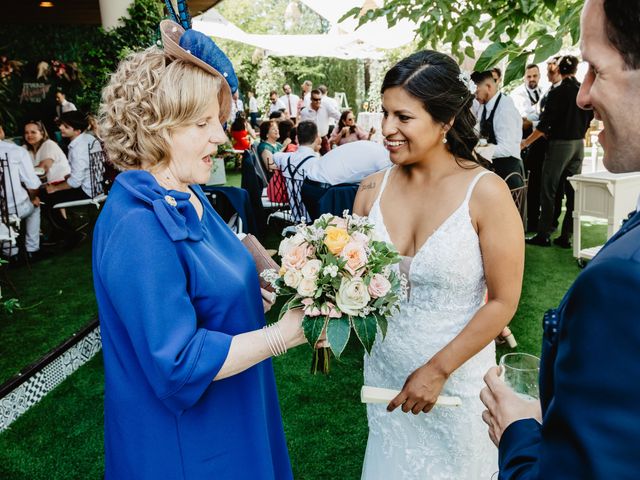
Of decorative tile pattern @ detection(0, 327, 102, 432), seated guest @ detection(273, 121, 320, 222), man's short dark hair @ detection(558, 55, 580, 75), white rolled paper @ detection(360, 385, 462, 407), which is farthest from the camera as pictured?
man's short dark hair @ detection(558, 55, 580, 75)

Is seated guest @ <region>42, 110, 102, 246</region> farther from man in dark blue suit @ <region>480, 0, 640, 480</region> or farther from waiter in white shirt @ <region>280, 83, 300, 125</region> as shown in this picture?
waiter in white shirt @ <region>280, 83, 300, 125</region>

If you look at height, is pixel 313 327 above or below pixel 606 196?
above

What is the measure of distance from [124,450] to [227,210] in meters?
4.23

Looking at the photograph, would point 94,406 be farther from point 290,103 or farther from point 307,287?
point 290,103

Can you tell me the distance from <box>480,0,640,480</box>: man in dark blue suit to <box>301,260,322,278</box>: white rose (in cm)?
76

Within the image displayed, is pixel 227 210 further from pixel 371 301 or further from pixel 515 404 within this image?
pixel 515 404

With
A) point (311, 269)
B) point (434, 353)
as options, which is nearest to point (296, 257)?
point (311, 269)

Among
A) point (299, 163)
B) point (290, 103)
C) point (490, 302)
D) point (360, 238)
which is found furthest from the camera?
point (290, 103)

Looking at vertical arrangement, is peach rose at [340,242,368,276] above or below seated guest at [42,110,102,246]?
above

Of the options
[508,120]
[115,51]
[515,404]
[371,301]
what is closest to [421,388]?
Result: [371,301]

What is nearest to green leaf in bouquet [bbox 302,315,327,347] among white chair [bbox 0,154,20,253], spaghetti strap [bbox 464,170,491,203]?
spaghetti strap [bbox 464,170,491,203]

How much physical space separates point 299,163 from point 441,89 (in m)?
4.15

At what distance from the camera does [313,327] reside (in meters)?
1.58

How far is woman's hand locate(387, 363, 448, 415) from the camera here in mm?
1881
